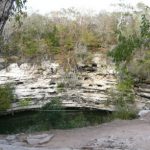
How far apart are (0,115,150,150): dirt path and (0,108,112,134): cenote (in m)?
4.75

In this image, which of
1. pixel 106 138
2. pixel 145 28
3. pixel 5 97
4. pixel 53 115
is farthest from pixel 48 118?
pixel 145 28

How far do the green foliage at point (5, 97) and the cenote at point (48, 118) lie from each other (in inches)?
27.6

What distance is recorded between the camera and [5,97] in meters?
25.4

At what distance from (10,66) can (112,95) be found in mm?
9612

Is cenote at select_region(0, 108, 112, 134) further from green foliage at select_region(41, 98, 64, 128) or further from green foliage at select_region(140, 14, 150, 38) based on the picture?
green foliage at select_region(140, 14, 150, 38)

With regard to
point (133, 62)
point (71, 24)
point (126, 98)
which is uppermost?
point (71, 24)

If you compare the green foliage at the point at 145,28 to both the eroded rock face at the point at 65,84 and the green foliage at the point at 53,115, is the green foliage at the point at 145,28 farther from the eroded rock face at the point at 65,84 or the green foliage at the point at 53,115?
the eroded rock face at the point at 65,84

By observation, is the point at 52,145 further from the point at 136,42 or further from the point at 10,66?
the point at 10,66

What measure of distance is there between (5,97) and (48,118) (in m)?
8.28

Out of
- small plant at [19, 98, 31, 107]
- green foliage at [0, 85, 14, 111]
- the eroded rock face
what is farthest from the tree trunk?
small plant at [19, 98, 31, 107]

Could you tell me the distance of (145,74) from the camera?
2669 cm

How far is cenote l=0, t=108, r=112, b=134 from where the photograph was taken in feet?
58.7

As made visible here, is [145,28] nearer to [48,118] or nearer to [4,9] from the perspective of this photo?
[4,9]

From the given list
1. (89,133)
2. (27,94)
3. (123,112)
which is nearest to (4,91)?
(27,94)
